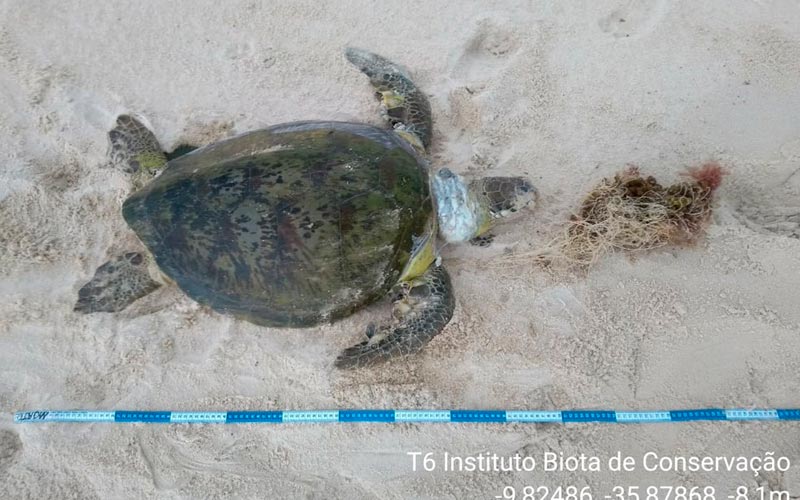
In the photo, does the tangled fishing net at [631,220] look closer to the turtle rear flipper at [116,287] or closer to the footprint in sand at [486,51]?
the footprint in sand at [486,51]

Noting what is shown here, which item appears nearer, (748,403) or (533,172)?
(748,403)

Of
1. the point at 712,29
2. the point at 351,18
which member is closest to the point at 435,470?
the point at 351,18

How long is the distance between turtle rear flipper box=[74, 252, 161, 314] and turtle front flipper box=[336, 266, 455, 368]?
1.23 m

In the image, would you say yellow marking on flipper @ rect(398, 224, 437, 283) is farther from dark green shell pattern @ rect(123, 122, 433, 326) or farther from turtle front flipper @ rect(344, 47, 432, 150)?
turtle front flipper @ rect(344, 47, 432, 150)

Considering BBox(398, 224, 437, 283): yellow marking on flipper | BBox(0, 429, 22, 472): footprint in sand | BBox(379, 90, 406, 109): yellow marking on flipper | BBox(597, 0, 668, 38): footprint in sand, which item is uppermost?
BBox(597, 0, 668, 38): footprint in sand

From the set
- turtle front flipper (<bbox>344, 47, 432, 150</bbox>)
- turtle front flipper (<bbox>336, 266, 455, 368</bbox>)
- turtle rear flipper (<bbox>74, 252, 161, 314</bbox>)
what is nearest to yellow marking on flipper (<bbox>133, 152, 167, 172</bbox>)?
turtle rear flipper (<bbox>74, 252, 161, 314</bbox>)

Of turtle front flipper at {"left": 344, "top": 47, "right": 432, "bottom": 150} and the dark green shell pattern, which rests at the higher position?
turtle front flipper at {"left": 344, "top": 47, "right": 432, "bottom": 150}

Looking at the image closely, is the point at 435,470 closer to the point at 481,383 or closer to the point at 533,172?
the point at 481,383

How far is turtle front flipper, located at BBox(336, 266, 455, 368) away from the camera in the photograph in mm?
2721

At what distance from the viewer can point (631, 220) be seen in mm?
2771

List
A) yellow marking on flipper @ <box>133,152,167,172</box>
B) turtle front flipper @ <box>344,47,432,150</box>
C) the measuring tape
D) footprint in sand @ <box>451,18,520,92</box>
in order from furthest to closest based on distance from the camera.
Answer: footprint in sand @ <box>451,18,520,92</box> → turtle front flipper @ <box>344,47,432,150</box> → yellow marking on flipper @ <box>133,152,167,172</box> → the measuring tape

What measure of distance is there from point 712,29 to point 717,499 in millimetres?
2968

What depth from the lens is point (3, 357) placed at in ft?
9.04

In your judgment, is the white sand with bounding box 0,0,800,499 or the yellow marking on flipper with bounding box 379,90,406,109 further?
the yellow marking on flipper with bounding box 379,90,406,109
